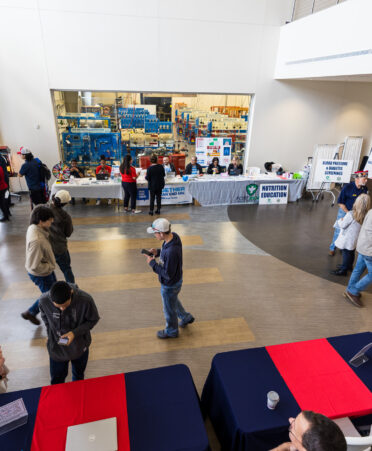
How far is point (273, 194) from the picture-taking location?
872 centimetres

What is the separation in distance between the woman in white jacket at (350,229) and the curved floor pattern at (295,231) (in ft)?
0.80

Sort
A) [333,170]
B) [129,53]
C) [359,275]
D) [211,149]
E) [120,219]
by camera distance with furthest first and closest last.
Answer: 1. [211,149]
2. [333,170]
3. [129,53]
4. [120,219]
5. [359,275]

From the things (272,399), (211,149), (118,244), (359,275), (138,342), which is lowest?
(138,342)

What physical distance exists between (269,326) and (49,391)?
2.83 m

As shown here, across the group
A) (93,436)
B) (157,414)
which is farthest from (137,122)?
(93,436)

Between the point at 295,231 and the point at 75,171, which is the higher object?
the point at 75,171

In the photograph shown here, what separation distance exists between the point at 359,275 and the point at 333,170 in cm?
511

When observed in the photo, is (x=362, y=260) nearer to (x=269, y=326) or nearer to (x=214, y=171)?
(x=269, y=326)

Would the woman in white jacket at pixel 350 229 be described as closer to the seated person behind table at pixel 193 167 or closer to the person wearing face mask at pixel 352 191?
the person wearing face mask at pixel 352 191

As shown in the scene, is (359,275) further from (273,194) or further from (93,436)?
(273,194)

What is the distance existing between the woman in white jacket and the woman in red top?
4.75 meters

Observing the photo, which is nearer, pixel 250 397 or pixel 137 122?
pixel 250 397

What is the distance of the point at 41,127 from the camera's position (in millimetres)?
8430

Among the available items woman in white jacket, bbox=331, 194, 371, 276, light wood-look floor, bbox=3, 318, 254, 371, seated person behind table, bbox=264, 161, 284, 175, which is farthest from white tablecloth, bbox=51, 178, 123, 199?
woman in white jacket, bbox=331, 194, 371, 276
